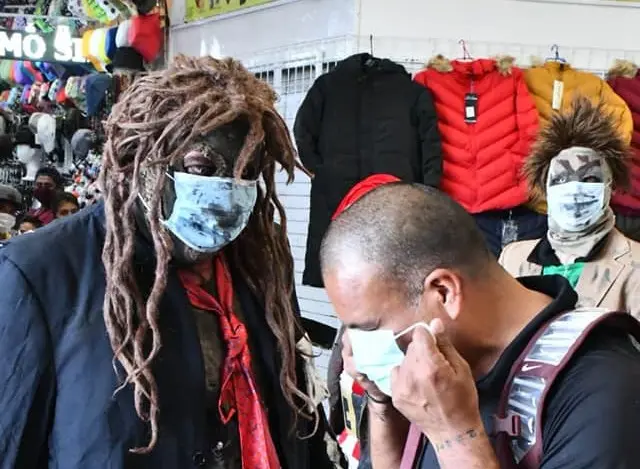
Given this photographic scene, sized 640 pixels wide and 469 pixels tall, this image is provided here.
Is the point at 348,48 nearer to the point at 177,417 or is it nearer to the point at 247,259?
the point at 247,259

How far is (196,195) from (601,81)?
10.2 feet

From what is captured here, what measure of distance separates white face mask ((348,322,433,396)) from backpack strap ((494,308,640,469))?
0.54 feet

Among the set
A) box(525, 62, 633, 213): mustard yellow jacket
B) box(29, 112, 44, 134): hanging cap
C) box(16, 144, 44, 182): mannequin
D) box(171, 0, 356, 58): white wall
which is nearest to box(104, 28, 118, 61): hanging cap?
box(171, 0, 356, 58): white wall

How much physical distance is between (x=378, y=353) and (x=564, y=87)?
10.3ft

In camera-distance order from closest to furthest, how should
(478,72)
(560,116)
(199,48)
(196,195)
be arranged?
(196,195)
(560,116)
(478,72)
(199,48)

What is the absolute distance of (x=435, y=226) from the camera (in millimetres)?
1285

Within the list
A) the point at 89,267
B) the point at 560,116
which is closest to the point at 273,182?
the point at 89,267

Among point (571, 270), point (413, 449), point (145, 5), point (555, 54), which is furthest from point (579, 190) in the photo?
point (145, 5)

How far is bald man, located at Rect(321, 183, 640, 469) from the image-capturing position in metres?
1.05

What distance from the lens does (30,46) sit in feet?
16.4

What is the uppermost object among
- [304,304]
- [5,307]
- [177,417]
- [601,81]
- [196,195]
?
[601,81]

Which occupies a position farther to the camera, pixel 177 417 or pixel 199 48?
pixel 199 48

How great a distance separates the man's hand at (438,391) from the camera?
1.13 metres

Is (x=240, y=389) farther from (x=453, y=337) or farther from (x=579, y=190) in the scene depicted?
(x=579, y=190)
